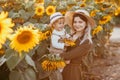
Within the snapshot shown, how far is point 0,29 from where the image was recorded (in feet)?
4.54

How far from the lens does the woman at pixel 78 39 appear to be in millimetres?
2059

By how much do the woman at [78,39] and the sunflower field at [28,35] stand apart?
6.1 inches

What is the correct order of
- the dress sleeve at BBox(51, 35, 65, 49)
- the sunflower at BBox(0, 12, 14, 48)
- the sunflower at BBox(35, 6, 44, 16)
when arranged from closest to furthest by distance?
1. the sunflower at BBox(0, 12, 14, 48)
2. the dress sleeve at BBox(51, 35, 65, 49)
3. the sunflower at BBox(35, 6, 44, 16)

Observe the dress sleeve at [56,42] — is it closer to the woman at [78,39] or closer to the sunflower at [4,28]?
the woman at [78,39]

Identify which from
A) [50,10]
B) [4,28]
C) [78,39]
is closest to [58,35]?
[78,39]

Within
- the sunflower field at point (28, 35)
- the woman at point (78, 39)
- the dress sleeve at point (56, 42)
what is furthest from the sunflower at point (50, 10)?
the dress sleeve at point (56, 42)

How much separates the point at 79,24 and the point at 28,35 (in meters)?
0.72

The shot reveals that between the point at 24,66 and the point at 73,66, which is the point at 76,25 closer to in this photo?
the point at 73,66

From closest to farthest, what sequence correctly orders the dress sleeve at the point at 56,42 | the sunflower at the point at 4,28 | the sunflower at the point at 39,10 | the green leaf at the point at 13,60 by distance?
the sunflower at the point at 4,28, the green leaf at the point at 13,60, the dress sleeve at the point at 56,42, the sunflower at the point at 39,10

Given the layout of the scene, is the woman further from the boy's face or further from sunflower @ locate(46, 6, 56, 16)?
sunflower @ locate(46, 6, 56, 16)

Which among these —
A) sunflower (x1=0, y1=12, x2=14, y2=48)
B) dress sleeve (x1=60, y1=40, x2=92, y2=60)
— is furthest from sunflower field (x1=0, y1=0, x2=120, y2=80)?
dress sleeve (x1=60, y1=40, x2=92, y2=60)

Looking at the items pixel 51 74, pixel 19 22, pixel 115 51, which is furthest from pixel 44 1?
pixel 115 51

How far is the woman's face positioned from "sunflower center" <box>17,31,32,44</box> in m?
0.69

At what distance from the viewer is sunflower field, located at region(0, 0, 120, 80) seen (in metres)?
1.43
